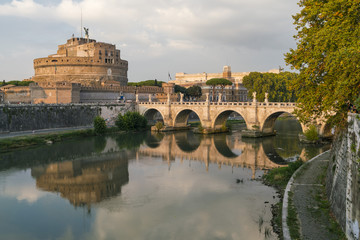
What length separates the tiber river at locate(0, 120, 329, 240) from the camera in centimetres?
1239

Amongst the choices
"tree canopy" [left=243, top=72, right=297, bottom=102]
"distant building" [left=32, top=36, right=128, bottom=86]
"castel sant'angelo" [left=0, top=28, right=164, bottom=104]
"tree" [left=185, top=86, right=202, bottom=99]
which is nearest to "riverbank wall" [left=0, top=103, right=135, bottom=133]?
"castel sant'angelo" [left=0, top=28, right=164, bottom=104]

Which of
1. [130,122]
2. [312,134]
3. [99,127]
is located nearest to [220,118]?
[130,122]

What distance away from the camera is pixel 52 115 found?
36.8 m

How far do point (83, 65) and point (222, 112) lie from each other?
97.6 feet

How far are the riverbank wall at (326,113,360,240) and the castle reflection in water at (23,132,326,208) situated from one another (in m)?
9.07

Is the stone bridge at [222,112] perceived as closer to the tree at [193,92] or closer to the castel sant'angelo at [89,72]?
the castel sant'angelo at [89,72]

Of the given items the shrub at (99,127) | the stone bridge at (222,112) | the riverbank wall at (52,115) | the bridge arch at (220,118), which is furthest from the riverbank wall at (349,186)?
the riverbank wall at (52,115)

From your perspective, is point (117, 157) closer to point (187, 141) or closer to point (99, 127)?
point (187, 141)

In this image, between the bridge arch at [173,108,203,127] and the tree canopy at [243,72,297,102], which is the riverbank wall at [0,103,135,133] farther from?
the tree canopy at [243,72,297,102]

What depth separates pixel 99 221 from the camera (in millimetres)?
13078

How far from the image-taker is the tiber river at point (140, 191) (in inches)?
488

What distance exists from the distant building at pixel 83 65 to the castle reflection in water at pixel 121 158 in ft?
77.5

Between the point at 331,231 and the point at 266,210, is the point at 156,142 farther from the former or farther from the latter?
the point at 331,231

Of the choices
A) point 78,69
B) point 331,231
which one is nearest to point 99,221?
point 331,231
